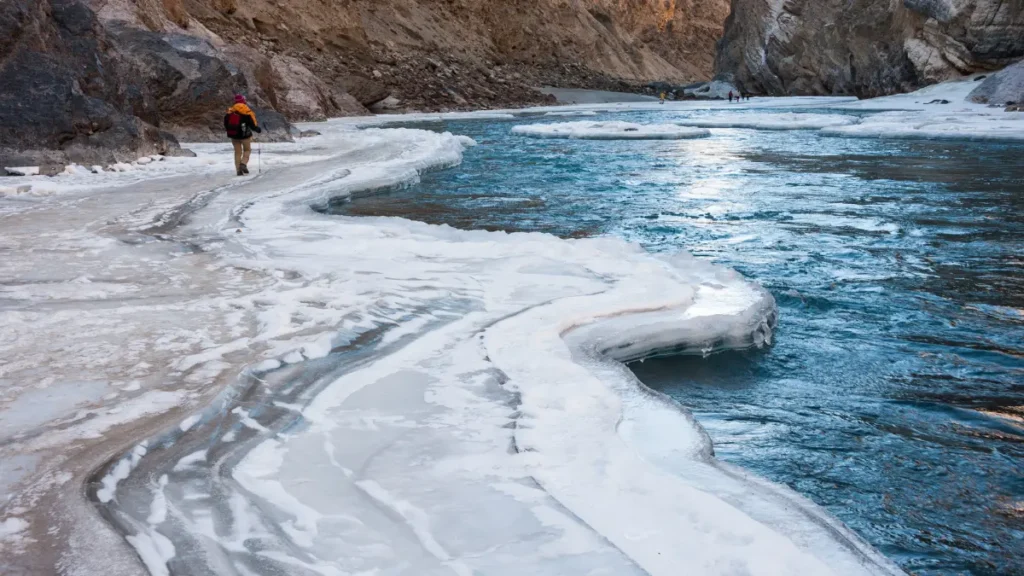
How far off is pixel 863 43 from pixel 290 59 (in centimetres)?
2779

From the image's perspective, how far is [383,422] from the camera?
131 inches

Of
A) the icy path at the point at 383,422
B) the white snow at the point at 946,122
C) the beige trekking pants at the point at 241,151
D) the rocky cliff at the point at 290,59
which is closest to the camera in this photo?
the icy path at the point at 383,422

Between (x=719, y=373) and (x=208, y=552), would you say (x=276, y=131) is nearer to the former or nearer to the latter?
(x=719, y=373)

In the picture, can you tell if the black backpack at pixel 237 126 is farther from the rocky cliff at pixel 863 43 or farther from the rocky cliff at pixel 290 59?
the rocky cliff at pixel 863 43

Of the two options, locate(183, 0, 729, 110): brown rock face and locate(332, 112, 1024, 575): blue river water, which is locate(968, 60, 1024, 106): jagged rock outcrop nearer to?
locate(332, 112, 1024, 575): blue river water

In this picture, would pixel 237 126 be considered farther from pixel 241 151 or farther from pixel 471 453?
pixel 471 453

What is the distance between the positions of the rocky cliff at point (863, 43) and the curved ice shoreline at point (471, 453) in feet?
116

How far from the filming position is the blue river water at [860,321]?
10.8ft

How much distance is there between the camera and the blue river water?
3295 millimetres

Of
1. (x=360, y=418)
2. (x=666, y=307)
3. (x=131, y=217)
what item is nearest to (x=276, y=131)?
(x=131, y=217)

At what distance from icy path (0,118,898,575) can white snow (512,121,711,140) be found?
53.0ft

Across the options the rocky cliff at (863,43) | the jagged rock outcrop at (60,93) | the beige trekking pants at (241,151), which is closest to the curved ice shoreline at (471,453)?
the beige trekking pants at (241,151)

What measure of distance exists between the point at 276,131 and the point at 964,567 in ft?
63.2

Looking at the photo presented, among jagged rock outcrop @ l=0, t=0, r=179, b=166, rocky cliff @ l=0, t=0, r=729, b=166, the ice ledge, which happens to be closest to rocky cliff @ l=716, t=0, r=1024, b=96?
rocky cliff @ l=0, t=0, r=729, b=166
